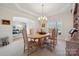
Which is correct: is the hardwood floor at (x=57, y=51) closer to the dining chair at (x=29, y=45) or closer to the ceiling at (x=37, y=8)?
the dining chair at (x=29, y=45)

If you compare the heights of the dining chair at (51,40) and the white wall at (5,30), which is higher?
the white wall at (5,30)

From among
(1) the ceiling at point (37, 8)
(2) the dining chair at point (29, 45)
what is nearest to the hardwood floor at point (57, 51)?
(2) the dining chair at point (29, 45)

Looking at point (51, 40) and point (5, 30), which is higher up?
point (5, 30)

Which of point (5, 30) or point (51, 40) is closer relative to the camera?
point (5, 30)

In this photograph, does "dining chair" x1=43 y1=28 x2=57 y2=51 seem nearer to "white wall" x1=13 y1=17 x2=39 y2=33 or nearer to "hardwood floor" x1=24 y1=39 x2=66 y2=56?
"hardwood floor" x1=24 y1=39 x2=66 y2=56

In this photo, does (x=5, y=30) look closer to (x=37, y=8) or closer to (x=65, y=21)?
(x=37, y=8)

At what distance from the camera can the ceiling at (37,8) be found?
5.75 feet

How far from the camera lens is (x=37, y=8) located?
1769 mm

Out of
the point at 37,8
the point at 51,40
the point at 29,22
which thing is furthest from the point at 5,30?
the point at 51,40

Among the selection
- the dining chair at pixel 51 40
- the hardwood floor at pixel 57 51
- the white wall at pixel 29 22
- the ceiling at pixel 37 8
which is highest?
the ceiling at pixel 37 8

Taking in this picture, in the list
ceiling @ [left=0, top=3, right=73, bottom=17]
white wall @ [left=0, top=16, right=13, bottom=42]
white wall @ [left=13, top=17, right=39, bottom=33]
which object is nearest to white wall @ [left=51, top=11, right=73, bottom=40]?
ceiling @ [left=0, top=3, right=73, bottom=17]

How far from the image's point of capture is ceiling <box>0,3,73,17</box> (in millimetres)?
1753

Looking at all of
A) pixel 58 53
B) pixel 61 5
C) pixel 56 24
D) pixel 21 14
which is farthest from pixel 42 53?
pixel 61 5

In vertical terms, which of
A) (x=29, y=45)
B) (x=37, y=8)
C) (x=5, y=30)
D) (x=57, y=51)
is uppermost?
(x=37, y=8)
